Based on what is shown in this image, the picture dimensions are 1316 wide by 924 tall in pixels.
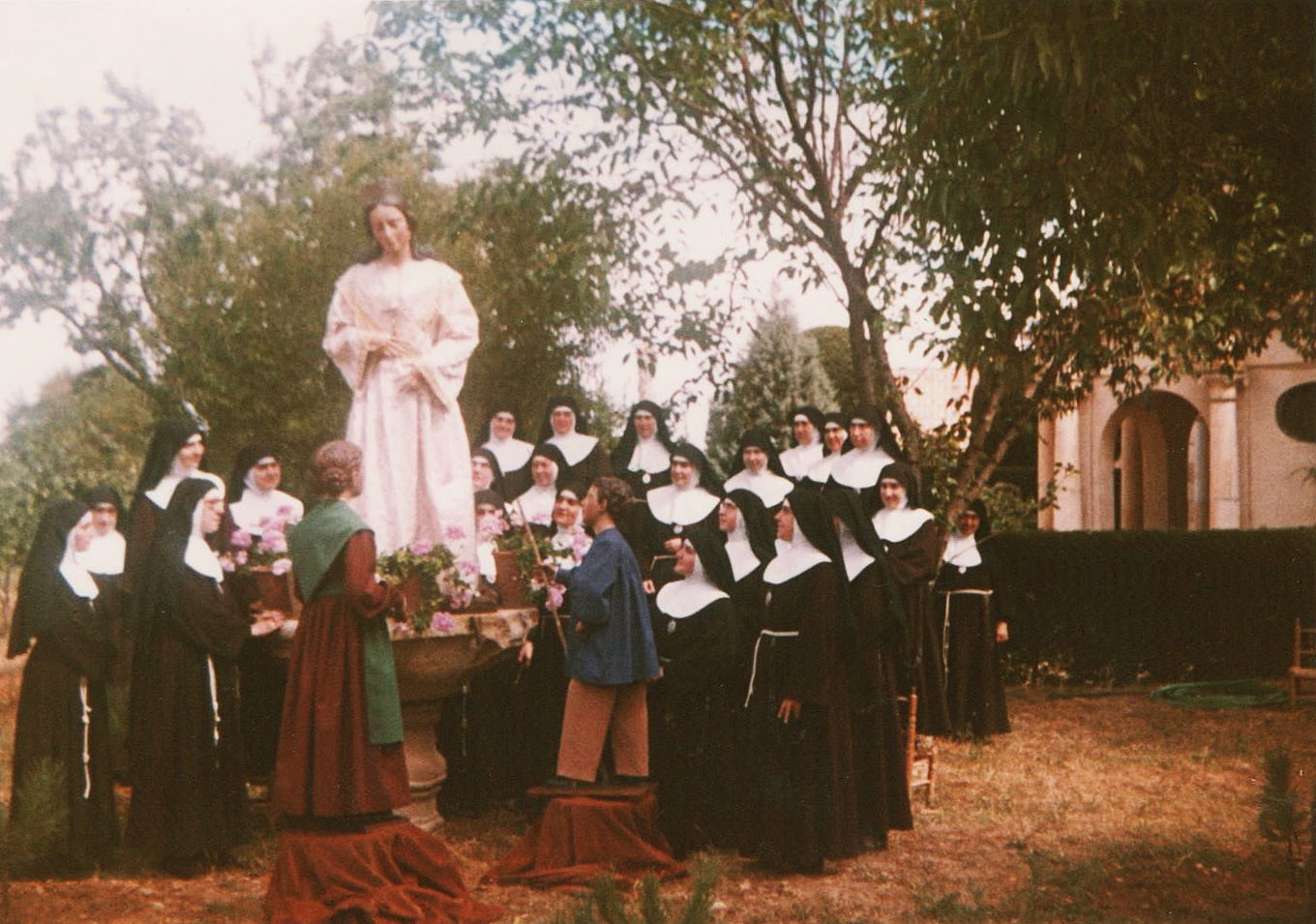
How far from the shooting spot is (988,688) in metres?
10.1

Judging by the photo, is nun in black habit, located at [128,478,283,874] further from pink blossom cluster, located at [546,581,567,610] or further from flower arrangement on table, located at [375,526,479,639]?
pink blossom cluster, located at [546,581,567,610]

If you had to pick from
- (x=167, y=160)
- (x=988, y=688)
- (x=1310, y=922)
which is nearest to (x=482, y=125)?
(x=167, y=160)

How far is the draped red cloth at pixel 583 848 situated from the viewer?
5.91m

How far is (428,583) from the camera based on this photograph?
253 inches

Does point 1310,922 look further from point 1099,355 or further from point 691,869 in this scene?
point 1099,355

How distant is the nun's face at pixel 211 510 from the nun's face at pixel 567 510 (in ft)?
5.75

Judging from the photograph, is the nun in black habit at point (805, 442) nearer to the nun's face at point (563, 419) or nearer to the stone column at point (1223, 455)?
the nun's face at point (563, 419)

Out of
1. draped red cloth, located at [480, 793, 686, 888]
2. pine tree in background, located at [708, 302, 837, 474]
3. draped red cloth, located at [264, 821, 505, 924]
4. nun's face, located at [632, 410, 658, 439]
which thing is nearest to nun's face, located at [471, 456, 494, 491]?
nun's face, located at [632, 410, 658, 439]

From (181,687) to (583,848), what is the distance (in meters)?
1.95

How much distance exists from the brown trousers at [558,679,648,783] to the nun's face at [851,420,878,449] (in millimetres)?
3147

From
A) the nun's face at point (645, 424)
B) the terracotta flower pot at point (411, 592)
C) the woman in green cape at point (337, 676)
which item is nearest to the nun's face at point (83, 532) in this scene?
the terracotta flower pot at point (411, 592)

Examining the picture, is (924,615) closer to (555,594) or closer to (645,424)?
(645,424)

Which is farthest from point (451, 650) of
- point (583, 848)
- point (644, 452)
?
point (644, 452)

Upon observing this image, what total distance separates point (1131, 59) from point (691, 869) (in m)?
4.00
